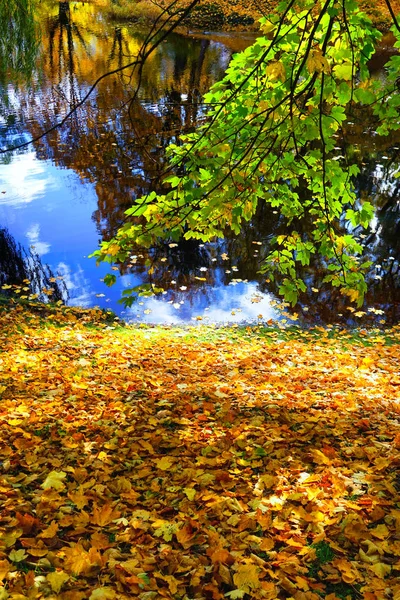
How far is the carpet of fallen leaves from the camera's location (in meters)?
2.35

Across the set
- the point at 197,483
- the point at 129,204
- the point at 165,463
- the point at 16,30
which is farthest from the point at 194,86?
the point at 197,483

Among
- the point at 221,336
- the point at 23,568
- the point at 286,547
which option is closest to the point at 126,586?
the point at 23,568

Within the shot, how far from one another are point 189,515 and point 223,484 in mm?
388

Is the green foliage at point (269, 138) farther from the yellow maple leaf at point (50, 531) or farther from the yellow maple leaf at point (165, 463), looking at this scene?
the yellow maple leaf at point (50, 531)

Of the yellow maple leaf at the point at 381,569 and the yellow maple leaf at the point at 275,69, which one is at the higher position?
the yellow maple leaf at the point at 275,69

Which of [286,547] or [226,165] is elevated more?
[226,165]

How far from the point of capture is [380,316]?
9914mm

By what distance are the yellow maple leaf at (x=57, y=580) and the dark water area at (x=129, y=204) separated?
2.78 metres

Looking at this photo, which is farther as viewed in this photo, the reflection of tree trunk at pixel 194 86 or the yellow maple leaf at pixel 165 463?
the reflection of tree trunk at pixel 194 86

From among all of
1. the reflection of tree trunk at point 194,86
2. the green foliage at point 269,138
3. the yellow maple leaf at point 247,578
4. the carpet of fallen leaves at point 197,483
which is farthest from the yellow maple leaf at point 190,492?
the reflection of tree trunk at point 194,86

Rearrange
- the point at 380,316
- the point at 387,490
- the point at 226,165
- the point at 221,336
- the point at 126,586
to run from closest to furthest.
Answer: the point at 126,586
the point at 387,490
the point at 226,165
the point at 221,336
the point at 380,316

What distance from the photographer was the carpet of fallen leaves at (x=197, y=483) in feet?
7.70

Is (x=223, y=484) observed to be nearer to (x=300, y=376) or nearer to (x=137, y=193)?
(x=300, y=376)

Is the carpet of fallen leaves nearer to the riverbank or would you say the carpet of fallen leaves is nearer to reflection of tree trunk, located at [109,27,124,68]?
reflection of tree trunk, located at [109,27,124,68]
